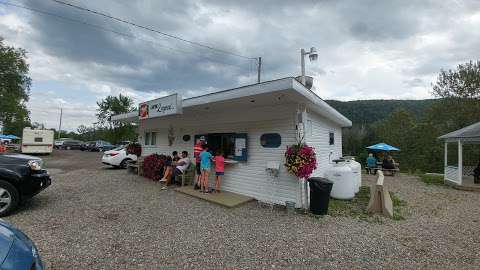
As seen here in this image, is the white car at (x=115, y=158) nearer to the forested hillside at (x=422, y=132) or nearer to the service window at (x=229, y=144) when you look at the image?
the service window at (x=229, y=144)

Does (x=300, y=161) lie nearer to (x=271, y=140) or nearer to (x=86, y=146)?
(x=271, y=140)

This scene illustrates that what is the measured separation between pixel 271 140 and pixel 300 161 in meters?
1.26

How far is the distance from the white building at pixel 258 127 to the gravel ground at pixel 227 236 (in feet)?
2.72

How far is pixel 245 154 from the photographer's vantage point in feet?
22.2

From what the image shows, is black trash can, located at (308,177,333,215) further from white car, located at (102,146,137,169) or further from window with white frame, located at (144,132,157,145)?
white car, located at (102,146,137,169)

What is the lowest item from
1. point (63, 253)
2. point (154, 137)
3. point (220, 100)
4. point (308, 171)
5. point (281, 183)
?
point (63, 253)

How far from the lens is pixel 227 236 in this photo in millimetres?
3955

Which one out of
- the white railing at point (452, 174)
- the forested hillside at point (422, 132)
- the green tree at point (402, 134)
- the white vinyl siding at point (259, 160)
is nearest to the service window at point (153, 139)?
the white vinyl siding at point (259, 160)

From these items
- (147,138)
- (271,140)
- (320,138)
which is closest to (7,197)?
(271,140)

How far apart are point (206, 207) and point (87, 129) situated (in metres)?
82.9

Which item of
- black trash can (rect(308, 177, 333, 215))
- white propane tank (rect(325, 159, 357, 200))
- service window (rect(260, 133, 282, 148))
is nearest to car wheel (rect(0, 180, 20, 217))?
service window (rect(260, 133, 282, 148))

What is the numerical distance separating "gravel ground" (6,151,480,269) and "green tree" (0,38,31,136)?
26074mm

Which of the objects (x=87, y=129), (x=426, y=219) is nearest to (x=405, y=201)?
(x=426, y=219)

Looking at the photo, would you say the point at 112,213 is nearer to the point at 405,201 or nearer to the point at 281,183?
the point at 281,183
